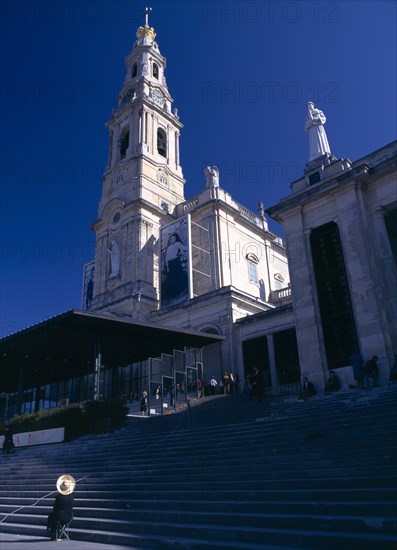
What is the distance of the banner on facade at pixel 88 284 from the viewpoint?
4594 centimetres

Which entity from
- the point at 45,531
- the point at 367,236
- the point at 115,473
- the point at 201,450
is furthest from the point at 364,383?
the point at 45,531

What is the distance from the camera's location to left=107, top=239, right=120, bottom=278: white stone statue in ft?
134

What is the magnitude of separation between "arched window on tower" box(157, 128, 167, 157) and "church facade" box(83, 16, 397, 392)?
13 cm

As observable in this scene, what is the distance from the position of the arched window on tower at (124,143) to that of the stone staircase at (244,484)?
3953cm

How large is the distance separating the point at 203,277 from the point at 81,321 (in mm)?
17392

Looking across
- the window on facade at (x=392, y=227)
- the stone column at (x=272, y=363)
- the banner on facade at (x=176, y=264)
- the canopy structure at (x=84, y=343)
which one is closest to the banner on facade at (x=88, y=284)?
the canopy structure at (x=84, y=343)

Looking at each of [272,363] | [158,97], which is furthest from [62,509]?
[158,97]

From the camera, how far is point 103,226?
4491 cm

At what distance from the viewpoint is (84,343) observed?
27.2m

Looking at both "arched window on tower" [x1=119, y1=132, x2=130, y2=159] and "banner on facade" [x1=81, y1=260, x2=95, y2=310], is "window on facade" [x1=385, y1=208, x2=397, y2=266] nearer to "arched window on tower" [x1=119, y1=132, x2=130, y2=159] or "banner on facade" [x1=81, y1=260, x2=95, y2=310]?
"banner on facade" [x1=81, y1=260, x2=95, y2=310]

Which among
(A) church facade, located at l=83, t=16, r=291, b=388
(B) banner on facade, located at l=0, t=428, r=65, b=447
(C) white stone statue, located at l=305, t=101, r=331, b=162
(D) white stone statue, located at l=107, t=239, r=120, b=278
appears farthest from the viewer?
(D) white stone statue, located at l=107, t=239, r=120, b=278

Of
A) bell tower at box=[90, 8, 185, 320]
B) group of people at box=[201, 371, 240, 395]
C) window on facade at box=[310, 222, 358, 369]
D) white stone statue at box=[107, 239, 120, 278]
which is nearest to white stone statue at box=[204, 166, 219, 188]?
bell tower at box=[90, 8, 185, 320]

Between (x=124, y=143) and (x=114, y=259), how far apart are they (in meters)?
16.1

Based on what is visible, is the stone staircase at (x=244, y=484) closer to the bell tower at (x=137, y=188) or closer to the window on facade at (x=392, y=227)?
the window on facade at (x=392, y=227)
